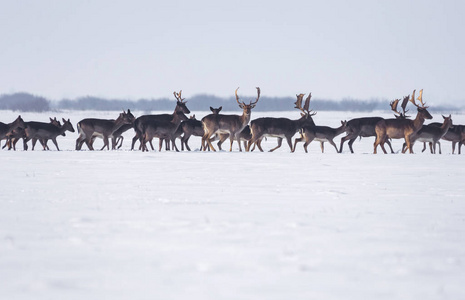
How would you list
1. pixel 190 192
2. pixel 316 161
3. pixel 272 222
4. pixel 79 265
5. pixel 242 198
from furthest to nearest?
pixel 316 161 → pixel 190 192 → pixel 242 198 → pixel 272 222 → pixel 79 265

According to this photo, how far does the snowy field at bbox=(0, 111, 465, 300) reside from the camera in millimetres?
4242

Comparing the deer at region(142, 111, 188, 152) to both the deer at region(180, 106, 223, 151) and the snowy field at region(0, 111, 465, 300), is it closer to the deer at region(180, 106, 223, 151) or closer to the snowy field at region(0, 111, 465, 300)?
the deer at region(180, 106, 223, 151)

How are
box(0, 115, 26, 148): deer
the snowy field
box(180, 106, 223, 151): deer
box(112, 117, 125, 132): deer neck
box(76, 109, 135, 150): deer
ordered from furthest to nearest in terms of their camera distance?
box(180, 106, 223, 151): deer, box(112, 117, 125, 132): deer neck, box(0, 115, 26, 148): deer, box(76, 109, 135, 150): deer, the snowy field

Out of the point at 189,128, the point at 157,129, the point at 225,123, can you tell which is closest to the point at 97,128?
the point at 157,129

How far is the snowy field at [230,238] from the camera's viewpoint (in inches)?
167

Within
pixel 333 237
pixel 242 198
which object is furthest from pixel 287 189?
pixel 333 237

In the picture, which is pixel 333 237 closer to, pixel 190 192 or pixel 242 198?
pixel 242 198

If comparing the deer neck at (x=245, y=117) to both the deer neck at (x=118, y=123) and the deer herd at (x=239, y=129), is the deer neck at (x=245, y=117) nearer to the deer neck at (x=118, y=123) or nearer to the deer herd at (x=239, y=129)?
the deer herd at (x=239, y=129)

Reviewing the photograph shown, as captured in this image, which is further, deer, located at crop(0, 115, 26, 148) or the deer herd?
deer, located at crop(0, 115, 26, 148)

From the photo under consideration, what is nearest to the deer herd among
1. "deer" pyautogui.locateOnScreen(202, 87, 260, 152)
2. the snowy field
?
"deer" pyautogui.locateOnScreen(202, 87, 260, 152)

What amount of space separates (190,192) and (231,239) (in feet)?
12.4

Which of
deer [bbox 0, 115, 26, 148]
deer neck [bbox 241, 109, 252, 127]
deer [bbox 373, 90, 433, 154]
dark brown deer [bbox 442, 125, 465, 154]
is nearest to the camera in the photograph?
deer [bbox 373, 90, 433, 154]

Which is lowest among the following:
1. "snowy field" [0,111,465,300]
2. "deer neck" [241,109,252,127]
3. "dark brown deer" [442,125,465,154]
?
"snowy field" [0,111,465,300]

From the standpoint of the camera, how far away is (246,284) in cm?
427
